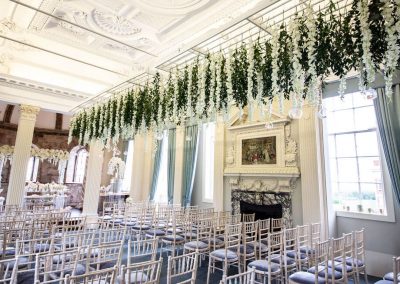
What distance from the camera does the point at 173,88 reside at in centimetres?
467

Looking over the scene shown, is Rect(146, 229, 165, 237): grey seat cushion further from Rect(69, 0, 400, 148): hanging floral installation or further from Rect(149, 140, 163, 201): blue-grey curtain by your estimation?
Rect(149, 140, 163, 201): blue-grey curtain

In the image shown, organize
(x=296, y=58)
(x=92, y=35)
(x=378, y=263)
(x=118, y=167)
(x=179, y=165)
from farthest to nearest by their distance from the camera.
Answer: (x=118, y=167)
(x=179, y=165)
(x=92, y=35)
(x=378, y=263)
(x=296, y=58)

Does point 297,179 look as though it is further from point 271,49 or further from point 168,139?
point 168,139

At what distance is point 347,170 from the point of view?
5727 millimetres

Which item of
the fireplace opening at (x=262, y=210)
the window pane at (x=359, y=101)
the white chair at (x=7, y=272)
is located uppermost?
the window pane at (x=359, y=101)

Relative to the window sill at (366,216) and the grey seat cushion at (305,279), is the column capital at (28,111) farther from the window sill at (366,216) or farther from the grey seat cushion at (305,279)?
the window sill at (366,216)

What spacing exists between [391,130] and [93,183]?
27.5 ft

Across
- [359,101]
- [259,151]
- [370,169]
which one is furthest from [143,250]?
[359,101]

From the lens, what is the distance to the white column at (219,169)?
24.5 ft

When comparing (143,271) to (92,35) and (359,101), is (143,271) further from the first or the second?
(92,35)

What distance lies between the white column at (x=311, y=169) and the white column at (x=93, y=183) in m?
6.49

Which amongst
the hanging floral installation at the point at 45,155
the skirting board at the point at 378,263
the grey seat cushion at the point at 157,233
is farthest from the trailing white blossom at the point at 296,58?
the hanging floral installation at the point at 45,155

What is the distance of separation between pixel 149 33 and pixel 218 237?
4928 mm

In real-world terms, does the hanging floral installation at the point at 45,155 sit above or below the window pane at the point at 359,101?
below
